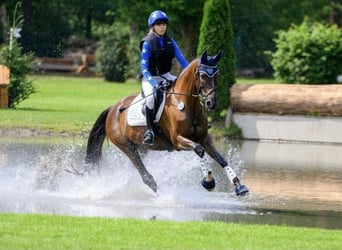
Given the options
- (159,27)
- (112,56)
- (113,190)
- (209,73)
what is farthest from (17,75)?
(112,56)

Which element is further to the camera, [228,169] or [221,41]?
[221,41]

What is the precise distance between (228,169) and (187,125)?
34.0 inches

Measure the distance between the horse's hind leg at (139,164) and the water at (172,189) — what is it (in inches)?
7.6

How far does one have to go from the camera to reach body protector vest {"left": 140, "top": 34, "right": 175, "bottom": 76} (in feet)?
47.7

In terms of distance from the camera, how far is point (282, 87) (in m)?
25.3

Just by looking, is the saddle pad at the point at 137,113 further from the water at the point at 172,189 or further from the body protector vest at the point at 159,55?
the water at the point at 172,189

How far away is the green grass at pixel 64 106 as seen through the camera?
24.8 meters

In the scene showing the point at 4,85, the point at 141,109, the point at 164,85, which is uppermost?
the point at 164,85

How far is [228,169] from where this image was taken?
541 inches

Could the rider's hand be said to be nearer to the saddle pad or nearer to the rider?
the rider

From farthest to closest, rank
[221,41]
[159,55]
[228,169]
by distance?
[221,41] → [159,55] → [228,169]

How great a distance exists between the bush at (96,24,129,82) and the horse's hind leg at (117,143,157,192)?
3168 cm

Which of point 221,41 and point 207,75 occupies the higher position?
point 207,75

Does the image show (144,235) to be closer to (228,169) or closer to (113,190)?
(228,169)
